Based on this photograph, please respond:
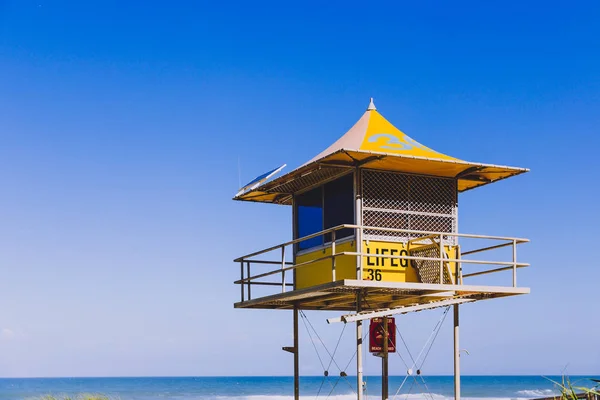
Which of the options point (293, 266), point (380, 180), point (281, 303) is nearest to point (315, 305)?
point (281, 303)

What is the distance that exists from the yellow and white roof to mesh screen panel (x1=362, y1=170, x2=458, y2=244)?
8.3 inches

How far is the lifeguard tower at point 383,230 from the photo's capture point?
60.1 ft

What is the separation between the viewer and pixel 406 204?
19.5 metres

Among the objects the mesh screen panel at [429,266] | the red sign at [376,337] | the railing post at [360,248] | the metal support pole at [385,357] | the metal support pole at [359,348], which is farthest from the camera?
the red sign at [376,337]

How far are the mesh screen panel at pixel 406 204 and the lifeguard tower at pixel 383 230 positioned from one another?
2 centimetres

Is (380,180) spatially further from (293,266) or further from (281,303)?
(281,303)

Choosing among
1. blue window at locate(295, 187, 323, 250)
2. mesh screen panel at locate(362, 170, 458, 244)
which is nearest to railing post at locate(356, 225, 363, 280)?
mesh screen panel at locate(362, 170, 458, 244)

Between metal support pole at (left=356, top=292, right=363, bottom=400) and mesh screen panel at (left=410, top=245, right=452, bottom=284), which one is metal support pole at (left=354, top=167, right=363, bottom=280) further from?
mesh screen panel at (left=410, top=245, right=452, bottom=284)

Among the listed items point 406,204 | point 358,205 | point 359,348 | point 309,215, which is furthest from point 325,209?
point 359,348

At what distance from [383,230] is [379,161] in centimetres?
138

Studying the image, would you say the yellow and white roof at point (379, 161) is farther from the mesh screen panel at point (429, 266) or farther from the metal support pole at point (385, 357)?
the metal support pole at point (385, 357)

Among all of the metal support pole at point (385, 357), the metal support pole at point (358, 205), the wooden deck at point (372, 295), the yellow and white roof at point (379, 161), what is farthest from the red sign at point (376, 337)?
the yellow and white roof at point (379, 161)

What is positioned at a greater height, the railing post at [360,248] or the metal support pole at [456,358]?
the railing post at [360,248]

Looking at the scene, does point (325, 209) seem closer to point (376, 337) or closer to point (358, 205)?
point (358, 205)
